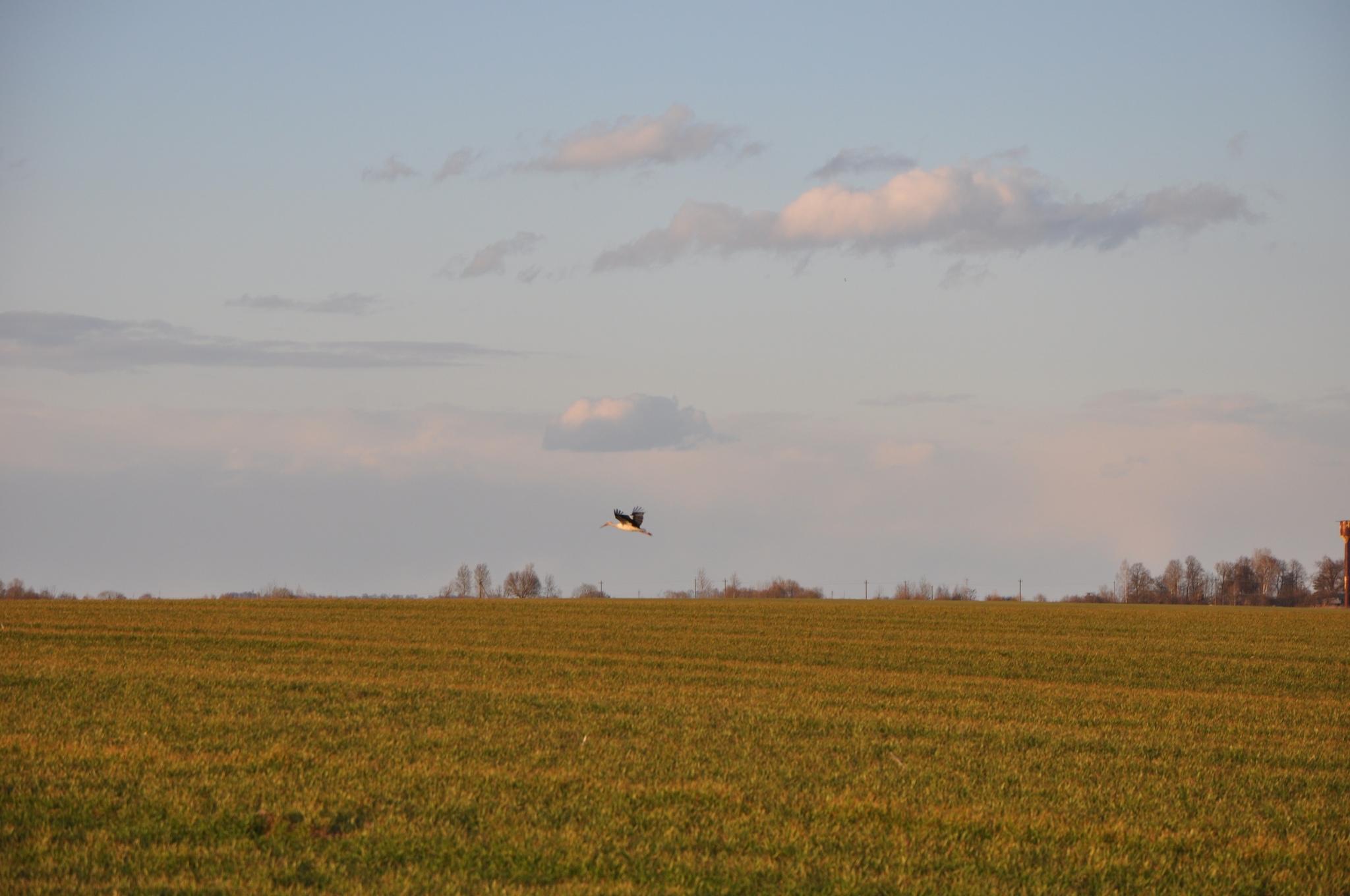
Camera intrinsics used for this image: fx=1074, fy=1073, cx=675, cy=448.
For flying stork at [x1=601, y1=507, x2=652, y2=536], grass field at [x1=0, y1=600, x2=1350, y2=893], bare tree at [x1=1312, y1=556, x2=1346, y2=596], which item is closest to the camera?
grass field at [x1=0, y1=600, x2=1350, y2=893]

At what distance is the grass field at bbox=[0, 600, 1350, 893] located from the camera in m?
8.92

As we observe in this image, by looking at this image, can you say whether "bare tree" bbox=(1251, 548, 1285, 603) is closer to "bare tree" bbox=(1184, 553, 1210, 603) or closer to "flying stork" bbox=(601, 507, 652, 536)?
"bare tree" bbox=(1184, 553, 1210, 603)

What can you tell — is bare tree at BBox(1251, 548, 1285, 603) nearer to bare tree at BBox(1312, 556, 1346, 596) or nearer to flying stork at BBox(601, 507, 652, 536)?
bare tree at BBox(1312, 556, 1346, 596)

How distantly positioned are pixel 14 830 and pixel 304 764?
3.12 m

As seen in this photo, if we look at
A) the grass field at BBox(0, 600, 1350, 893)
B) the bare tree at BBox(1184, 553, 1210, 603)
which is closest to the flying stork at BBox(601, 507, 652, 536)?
the grass field at BBox(0, 600, 1350, 893)

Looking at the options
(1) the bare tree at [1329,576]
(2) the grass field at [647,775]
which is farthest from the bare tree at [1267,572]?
(2) the grass field at [647,775]

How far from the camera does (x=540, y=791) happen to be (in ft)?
36.4

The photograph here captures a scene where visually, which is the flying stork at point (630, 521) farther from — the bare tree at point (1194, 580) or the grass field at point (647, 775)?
the bare tree at point (1194, 580)

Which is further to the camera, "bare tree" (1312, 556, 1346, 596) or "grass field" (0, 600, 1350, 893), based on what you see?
"bare tree" (1312, 556, 1346, 596)

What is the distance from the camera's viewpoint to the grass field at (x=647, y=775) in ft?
29.3

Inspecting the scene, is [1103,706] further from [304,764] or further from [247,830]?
[247,830]

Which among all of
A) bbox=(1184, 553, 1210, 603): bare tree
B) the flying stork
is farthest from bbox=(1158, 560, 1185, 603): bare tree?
the flying stork

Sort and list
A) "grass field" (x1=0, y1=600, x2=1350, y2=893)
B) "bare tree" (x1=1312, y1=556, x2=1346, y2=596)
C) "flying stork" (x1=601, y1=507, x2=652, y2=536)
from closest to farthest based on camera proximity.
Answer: "grass field" (x1=0, y1=600, x2=1350, y2=893), "flying stork" (x1=601, y1=507, x2=652, y2=536), "bare tree" (x1=1312, y1=556, x2=1346, y2=596)

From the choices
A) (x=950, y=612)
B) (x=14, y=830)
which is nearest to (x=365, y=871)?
(x=14, y=830)
